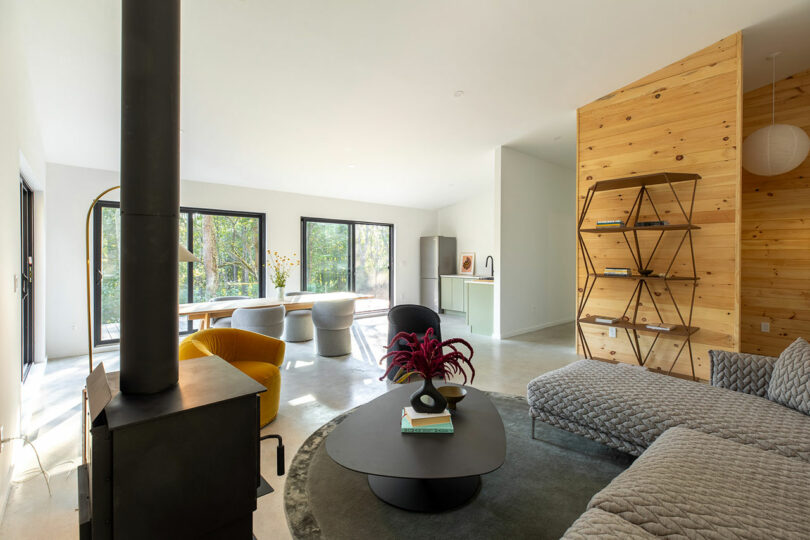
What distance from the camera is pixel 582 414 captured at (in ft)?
7.04

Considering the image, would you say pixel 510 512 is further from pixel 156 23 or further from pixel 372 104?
pixel 372 104

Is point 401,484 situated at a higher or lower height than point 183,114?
lower

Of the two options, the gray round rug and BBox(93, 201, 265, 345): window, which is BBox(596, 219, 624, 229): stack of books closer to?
the gray round rug

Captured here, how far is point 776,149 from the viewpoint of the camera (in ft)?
10.4

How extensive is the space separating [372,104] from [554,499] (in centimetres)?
377

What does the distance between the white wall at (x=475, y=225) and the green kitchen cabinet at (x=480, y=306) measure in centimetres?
191

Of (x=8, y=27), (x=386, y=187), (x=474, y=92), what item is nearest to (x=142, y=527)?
(x=8, y=27)

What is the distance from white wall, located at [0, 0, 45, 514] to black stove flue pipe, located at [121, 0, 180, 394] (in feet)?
3.96

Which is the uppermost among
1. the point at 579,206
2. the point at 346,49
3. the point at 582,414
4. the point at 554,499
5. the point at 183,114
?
the point at 346,49

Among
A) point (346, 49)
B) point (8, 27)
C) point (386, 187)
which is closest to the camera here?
point (8, 27)

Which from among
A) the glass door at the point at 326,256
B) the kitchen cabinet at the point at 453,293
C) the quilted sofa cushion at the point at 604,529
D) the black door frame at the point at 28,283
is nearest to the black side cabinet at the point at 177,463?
the quilted sofa cushion at the point at 604,529

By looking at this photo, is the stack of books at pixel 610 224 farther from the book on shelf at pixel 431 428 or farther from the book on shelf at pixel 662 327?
the book on shelf at pixel 431 428

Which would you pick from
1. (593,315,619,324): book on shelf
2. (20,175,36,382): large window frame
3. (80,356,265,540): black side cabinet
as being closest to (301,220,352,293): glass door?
(20,175,36,382): large window frame

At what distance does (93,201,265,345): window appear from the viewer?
4.72 m
